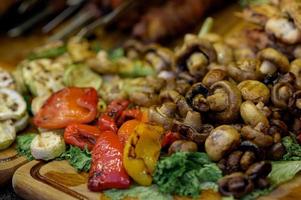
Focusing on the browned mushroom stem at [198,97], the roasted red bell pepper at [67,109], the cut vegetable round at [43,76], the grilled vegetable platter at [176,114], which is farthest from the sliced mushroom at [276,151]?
the cut vegetable round at [43,76]

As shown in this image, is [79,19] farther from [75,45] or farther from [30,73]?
[30,73]

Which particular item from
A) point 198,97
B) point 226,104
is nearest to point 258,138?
point 226,104

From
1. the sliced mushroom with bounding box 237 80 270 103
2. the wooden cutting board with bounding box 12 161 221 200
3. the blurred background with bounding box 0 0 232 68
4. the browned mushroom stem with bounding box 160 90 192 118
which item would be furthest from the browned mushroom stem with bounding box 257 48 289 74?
the blurred background with bounding box 0 0 232 68

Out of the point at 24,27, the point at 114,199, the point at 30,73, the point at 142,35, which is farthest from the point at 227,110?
the point at 24,27

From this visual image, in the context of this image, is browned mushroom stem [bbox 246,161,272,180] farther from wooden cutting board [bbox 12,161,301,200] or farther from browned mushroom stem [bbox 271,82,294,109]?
browned mushroom stem [bbox 271,82,294,109]

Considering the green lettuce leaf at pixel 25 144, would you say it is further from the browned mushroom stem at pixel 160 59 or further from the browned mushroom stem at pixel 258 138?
the browned mushroom stem at pixel 258 138
